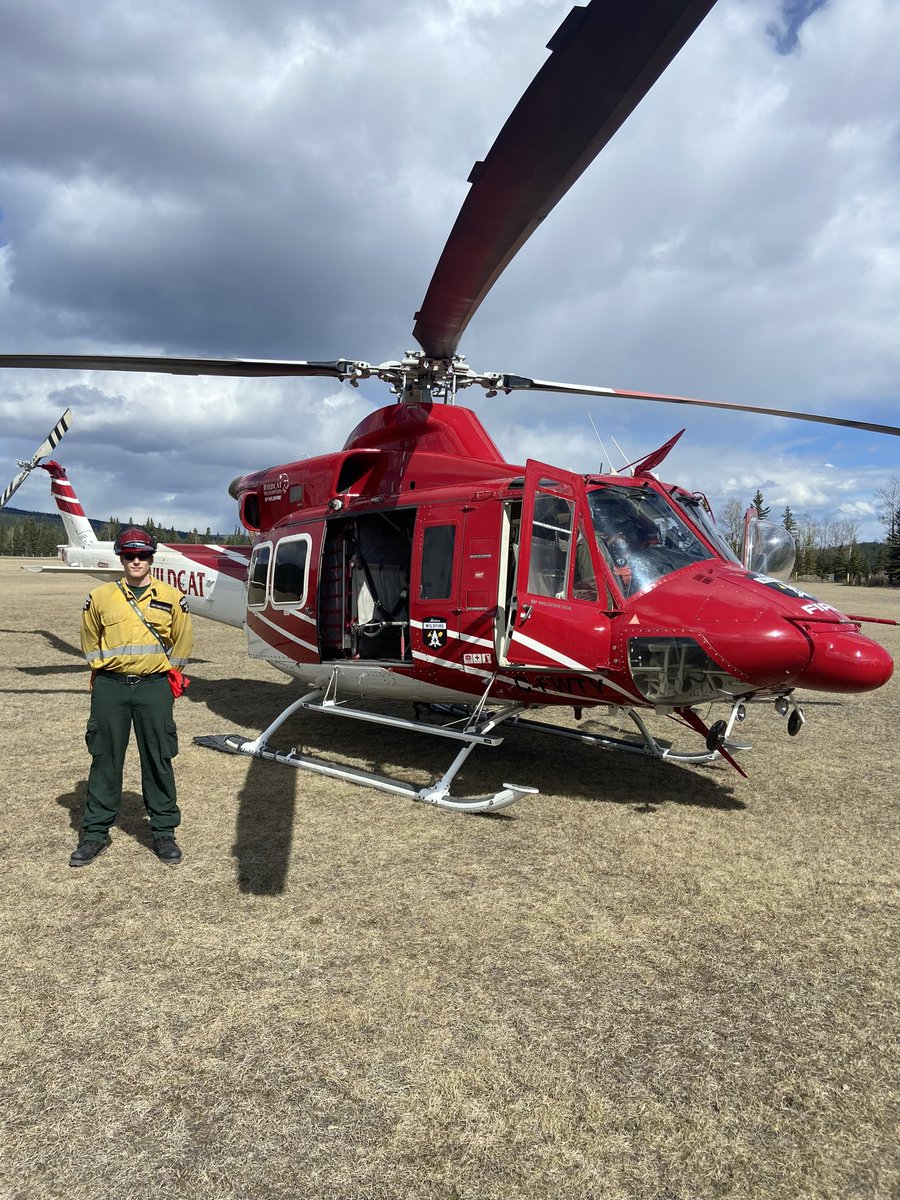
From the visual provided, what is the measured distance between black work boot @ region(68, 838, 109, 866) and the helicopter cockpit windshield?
152 inches

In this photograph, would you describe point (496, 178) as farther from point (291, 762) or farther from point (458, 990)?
point (291, 762)

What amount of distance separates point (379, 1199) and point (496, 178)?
382cm

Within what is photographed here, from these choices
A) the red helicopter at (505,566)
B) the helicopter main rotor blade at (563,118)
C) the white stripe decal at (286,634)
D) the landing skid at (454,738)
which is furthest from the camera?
the white stripe decal at (286,634)

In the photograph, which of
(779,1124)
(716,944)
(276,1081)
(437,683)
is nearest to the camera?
(779,1124)

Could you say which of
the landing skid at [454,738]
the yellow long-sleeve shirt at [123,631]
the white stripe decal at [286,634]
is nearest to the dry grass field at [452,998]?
the landing skid at [454,738]

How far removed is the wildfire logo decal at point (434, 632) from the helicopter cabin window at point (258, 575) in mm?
2322

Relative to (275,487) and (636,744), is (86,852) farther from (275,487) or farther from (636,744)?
(636,744)

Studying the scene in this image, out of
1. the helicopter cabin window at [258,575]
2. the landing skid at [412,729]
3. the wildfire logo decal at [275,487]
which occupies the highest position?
the wildfire logo decal at [275,487]

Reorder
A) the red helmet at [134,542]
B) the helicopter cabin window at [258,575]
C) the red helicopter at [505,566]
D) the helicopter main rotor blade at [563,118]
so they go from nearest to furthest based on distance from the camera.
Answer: the helicopter main rotor blade at [563,118], the red helicopter at [505,566], the red helmet at [134,542], the helicopter cabin window at [258,575]

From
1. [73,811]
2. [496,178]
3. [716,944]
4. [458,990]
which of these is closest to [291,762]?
[73,811]

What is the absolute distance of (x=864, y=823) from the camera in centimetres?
551

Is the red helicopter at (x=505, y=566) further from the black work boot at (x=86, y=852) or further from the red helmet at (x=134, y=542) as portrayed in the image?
the black work boot at (x=86, y=852)

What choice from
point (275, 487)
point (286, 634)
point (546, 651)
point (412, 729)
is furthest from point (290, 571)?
point (546, 651)

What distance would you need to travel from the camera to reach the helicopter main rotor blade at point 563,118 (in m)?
2.31
